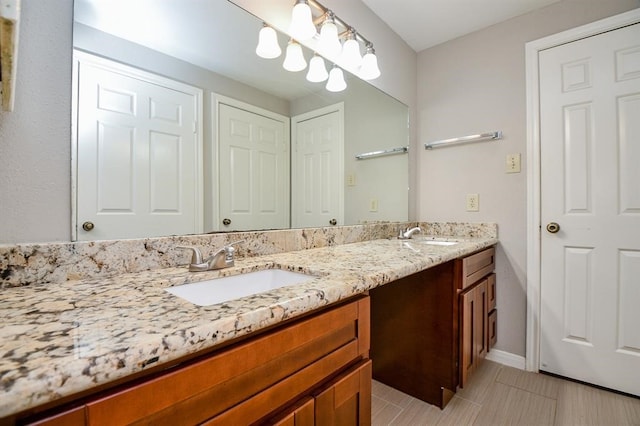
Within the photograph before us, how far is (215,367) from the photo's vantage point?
1.63 ft

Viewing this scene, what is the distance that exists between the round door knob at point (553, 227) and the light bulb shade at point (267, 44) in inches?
71.8

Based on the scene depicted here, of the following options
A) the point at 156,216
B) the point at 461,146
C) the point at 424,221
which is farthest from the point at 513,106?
the point at 156,216

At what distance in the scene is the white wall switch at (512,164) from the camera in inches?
73.3

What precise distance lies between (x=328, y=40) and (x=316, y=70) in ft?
0.50

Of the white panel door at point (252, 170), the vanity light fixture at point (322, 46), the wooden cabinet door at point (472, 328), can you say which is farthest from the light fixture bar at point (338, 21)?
the wooden cabinet door at point (472, 328)

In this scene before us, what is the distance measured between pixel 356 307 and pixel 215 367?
1.35ft

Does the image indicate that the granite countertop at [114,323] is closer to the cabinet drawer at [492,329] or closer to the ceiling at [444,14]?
the cabinet drawer at [492,329]

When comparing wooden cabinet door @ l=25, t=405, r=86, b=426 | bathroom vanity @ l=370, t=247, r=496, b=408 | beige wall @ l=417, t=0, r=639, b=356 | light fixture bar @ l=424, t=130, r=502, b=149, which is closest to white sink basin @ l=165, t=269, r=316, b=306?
wooden cabinet door @ l=25, t=405, r=86, b=426

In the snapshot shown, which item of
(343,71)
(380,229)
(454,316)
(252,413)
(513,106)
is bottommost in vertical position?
(454,316)

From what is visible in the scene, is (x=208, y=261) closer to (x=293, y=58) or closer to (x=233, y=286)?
(x=233, y=286)

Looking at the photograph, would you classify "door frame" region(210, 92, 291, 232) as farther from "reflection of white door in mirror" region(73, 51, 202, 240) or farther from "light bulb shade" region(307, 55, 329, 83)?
"light bulb shade" region(307, 55, 329, 83)

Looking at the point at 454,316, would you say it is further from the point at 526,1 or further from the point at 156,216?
the point at 526,1

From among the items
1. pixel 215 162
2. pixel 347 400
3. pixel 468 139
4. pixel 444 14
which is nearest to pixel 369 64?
pixel 444 14

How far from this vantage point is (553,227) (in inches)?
68.3
